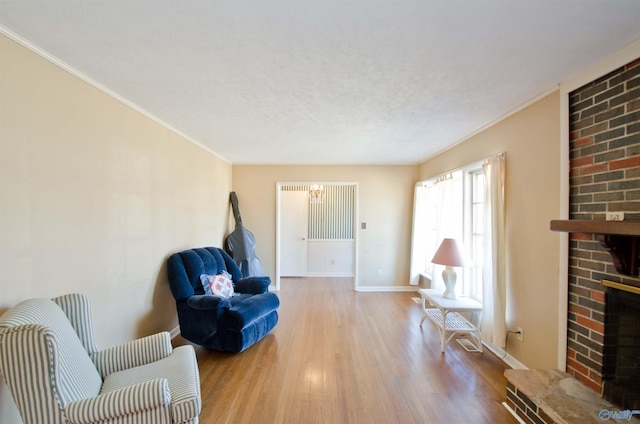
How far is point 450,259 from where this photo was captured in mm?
3031

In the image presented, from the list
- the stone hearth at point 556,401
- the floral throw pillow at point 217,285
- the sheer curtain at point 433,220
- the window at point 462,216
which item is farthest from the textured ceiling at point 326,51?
the stone hearth at point 556,401

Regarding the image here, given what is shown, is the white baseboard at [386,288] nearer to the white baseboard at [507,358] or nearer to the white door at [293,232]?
the white door at [293,232]

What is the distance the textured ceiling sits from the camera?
126 cm

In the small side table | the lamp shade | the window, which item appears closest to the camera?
the small side table

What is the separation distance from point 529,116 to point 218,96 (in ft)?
8.69

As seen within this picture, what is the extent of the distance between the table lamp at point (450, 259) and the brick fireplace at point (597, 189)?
113cm

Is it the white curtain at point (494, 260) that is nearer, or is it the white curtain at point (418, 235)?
the white curtain at point (494, 260)

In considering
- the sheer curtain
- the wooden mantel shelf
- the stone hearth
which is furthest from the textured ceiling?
the stone hearth

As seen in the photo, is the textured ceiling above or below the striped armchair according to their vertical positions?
above

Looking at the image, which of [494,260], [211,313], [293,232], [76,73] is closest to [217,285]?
[211,313]

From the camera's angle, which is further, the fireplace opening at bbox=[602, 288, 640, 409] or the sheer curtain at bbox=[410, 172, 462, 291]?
the sheer curtain at bbox=[410, 172, 462, 291]

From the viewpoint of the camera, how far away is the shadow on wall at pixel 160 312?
259cm

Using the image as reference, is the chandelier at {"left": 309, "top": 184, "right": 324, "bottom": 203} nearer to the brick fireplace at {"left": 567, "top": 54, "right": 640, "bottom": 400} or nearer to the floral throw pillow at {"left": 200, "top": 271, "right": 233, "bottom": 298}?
the floral throw pillow at {"left": 200, "top": 271, "right": 233, "bottom": 298}

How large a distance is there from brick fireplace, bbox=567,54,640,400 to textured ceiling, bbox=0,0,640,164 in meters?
0.26
